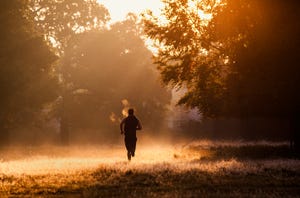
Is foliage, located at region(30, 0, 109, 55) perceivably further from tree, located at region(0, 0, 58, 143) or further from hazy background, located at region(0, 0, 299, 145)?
tree, located at region(0, 0, 58, 143)

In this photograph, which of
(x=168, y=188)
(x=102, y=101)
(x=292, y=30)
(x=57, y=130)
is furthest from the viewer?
(x=57, y=130)

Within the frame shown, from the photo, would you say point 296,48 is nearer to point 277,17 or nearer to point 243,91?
point 277,17

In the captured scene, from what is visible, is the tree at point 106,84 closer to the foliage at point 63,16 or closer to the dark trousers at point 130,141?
the foliage at point 63,16

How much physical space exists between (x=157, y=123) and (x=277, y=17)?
152ft

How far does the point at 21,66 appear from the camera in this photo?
1745 inches

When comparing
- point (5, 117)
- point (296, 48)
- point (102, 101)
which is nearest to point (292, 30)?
point (296, 48)

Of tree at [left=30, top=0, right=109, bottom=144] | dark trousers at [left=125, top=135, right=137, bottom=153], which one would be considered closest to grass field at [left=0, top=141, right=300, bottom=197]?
dark trousers at [left=125, top=135, right=137, bottom=153]

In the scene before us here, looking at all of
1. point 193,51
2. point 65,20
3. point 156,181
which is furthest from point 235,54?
point 65,20

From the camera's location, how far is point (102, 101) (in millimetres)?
66250

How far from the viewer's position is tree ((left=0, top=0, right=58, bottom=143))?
43469 millimetres

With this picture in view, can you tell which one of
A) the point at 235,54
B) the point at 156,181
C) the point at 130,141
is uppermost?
the point at 235,54

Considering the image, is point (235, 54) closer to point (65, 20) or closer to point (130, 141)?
point (130, 141)

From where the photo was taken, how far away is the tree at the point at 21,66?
143 ft

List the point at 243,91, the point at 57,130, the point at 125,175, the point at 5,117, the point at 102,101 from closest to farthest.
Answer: the point at 125,175 → the point at 243,91 → the point at 5,117 → the point at 102,101 → the point at 57,130
